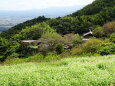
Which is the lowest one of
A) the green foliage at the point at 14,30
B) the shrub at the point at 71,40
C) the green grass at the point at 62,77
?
the green foliage at the point at 14,30

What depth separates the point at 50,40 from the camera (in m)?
38.6

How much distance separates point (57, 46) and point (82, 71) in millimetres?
29869

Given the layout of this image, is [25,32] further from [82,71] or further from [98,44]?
[82,71]

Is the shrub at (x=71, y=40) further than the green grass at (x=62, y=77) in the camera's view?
Yes

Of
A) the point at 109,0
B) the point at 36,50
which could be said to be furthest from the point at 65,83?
the point at 109,0

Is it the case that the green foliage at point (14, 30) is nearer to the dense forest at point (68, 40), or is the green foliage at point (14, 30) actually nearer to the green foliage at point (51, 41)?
the dense forest at point (68, 40)

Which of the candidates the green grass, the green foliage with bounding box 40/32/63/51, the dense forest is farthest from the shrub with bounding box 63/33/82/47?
the green grass

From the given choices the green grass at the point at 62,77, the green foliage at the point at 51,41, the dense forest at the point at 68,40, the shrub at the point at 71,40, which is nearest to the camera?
the green grass at the point at 62,77

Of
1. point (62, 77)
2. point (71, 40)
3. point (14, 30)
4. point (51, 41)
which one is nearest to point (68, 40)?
point (71, 40)

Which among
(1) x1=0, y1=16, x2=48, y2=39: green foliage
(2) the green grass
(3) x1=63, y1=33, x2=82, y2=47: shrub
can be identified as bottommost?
(1) x1=0, y1=16, x2=48, y2=39: green foliage

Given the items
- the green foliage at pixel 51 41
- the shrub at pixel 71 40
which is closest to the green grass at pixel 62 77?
the green foliage at pixel 51 41

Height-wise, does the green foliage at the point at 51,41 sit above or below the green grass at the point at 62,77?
below

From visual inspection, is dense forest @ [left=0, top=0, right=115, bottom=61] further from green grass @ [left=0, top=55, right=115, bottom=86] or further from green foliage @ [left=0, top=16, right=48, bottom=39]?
green grass @ [left=0, top=55, right=115, bottom=86]

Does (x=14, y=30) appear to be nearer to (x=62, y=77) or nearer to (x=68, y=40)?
(x=68, y=40)
